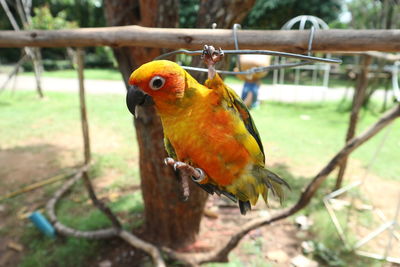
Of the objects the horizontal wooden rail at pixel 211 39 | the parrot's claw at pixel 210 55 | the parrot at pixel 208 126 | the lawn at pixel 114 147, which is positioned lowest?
the lawn at pixel 114 147

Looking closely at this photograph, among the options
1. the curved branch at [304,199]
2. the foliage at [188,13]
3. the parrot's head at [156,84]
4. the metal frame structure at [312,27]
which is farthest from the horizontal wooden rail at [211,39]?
the foliage at [188,13]

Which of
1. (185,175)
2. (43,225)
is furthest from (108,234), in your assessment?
(185,175)

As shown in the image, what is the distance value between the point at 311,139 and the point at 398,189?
6.90 ft

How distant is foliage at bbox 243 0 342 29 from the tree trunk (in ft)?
46.7

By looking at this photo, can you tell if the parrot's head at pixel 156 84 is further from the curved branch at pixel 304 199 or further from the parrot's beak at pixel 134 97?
the curved branch at pixel 304 199

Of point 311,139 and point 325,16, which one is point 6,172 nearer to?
point 311,139

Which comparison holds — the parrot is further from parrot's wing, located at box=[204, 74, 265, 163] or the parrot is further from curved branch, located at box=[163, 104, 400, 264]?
curved branch, located at box=[163, 104, 400, 264]

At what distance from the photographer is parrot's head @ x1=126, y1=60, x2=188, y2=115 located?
886 mm

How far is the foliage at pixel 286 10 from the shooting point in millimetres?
14883

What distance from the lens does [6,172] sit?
458 cm

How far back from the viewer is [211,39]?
1.49 m

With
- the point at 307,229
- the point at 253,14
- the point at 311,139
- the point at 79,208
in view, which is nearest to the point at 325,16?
the point at 253,14

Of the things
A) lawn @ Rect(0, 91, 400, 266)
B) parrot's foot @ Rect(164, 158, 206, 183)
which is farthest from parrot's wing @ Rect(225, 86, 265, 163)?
lawn @ Rect(0, 91, 400, 266)

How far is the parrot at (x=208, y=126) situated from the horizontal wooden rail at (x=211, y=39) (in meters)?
0.52
